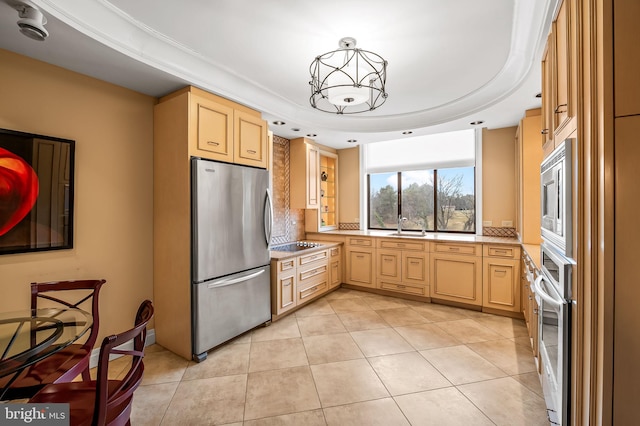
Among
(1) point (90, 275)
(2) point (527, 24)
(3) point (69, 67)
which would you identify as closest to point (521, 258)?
(2) point (527, 24)

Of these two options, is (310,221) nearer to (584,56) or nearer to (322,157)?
(322,157)

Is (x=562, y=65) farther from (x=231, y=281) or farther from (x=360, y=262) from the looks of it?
(x=360, y=262)

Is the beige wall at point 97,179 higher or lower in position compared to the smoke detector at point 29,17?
lower

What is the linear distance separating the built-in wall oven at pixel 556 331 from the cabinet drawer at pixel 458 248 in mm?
1814

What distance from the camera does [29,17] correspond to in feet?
5.25

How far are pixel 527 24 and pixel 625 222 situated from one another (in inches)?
66.4

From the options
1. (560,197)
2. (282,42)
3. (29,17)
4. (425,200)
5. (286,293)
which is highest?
(282,42)

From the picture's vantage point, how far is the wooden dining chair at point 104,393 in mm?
1040

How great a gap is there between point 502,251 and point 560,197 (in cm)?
239

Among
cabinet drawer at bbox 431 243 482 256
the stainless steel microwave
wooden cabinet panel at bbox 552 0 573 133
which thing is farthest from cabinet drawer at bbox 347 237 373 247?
wooden cabinet panel at bbox 552 0 573 133

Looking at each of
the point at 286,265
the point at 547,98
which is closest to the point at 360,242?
the point at 286,265

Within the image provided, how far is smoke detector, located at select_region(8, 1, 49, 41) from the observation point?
A: 1584 mm

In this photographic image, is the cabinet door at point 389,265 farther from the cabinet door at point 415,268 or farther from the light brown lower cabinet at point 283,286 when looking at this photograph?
the light brown lower cabinet at point 283,286

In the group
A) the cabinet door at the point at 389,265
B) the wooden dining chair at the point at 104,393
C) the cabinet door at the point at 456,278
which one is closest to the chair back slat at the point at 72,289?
the wooden dining chair at the point at 104,393
